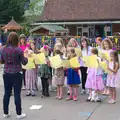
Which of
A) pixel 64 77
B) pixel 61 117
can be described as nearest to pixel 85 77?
pixel 64 77

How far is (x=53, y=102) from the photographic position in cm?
712

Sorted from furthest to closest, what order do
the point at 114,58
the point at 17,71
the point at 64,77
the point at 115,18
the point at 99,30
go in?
the point at 99,30 → the point at 115,18 → the point at 64,77 → the point at 114,58 → the point at 17,71

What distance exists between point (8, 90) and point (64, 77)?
2196 millimetres

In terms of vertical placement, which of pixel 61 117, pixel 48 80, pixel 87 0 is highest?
pixel 87 0

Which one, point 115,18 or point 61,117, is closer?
point 61,117

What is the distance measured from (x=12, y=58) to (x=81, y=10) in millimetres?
27548

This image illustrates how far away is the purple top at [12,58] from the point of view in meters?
5.52

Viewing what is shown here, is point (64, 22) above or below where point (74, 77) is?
above

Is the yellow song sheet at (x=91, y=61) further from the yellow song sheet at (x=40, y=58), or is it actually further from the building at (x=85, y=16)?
the building at (x=85, y=16)

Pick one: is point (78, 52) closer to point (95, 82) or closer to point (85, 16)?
point (95, 82)

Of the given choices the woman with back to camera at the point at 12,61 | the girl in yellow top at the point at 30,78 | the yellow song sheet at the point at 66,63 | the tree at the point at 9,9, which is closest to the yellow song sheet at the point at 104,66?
the yellow song sheet at the point at 66,63

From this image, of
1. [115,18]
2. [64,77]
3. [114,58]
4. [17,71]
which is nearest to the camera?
[17,71]

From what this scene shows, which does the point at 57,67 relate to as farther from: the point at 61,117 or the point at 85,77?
the point at 61,117

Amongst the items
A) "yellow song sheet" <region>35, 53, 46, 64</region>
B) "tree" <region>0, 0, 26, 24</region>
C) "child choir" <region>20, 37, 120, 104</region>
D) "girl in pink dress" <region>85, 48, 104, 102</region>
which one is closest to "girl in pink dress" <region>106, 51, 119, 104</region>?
"child choir" <region>20, 37, 120, 104</region>
